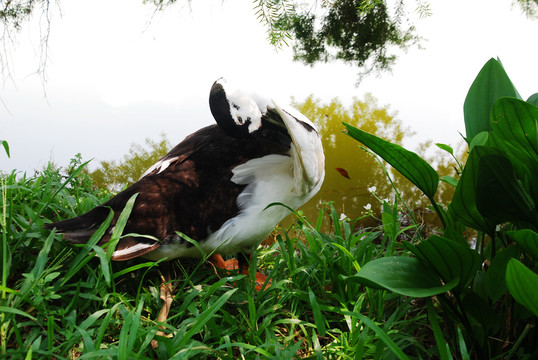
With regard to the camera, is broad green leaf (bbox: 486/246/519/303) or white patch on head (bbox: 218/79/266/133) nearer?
broad green leaf (bbox: 486/246/519/303)

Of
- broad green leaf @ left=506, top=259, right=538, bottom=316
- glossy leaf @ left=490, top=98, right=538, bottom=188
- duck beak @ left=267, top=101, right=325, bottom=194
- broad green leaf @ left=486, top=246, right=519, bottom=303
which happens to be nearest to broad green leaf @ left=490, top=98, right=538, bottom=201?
glossy leaf @ left=490, top=98, right=538, bottom=188

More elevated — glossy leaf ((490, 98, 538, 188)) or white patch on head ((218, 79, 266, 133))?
white patch on head ((218, 79, 266, 133))

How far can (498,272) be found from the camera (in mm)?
843

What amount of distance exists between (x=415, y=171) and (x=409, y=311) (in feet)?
1.99

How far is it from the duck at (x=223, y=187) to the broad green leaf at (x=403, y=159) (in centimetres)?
43

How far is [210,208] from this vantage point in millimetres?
1244

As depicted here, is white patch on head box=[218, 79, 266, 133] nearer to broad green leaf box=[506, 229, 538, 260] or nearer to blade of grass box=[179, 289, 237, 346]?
blade of grass box=[179, 289, 237, 346]

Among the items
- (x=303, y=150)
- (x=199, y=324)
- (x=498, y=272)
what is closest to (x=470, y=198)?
(x=498, y=272)

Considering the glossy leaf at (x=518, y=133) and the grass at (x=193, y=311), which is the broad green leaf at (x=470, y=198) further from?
the grass at (x=193, y=311)

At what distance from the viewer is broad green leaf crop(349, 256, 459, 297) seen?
72 cm

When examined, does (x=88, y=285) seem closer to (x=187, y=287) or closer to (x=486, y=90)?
(x=187, y=287)

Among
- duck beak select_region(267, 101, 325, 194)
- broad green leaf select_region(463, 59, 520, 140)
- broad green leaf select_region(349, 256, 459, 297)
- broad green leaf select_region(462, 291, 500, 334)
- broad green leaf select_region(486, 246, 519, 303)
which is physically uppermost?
duck beak select_region(267, 101, 325, 194)

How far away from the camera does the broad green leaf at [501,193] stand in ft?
2.38

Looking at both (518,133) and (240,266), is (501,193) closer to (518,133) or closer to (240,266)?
(518,133)
